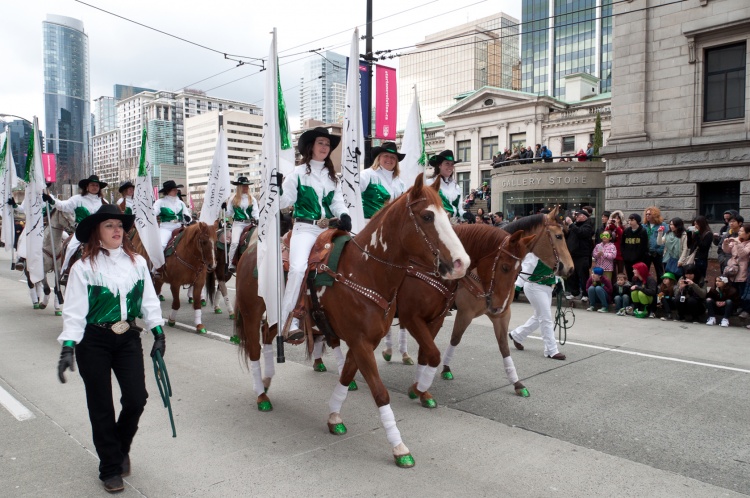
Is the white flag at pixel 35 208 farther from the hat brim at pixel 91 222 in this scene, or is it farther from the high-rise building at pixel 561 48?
the high-rise building at pixel 561 48

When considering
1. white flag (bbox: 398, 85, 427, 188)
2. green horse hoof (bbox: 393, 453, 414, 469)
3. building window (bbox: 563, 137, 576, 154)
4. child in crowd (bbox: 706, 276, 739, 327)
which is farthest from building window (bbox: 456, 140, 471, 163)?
green horse hoof (bbox: 393, 453, 414, 469)

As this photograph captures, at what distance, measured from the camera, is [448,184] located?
800 centimetres

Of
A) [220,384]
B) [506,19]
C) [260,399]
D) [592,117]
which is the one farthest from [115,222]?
[506,19]

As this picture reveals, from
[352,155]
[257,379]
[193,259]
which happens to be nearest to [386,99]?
[193,259]

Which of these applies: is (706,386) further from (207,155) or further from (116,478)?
(207,155)

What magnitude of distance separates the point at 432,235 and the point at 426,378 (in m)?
2.07

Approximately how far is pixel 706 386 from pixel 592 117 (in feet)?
159

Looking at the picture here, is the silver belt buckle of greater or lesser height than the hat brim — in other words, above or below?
below

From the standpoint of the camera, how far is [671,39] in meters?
19.9

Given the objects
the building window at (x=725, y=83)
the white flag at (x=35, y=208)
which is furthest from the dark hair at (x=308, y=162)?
the building window at (x=725, y=83)

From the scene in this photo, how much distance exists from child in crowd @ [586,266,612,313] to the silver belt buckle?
10.9m

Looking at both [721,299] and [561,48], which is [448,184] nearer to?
[721,299]

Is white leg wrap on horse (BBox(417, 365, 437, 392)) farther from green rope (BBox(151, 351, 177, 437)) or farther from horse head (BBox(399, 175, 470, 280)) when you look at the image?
green rope (BBox(151, 351, 177, 437))

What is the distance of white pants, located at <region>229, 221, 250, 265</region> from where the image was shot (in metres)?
11.6
